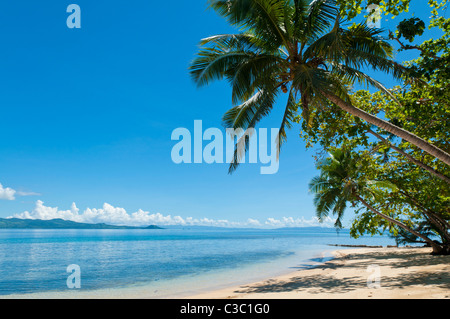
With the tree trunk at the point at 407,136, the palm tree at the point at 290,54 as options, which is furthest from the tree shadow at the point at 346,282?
the palm tree at the point at 290,54

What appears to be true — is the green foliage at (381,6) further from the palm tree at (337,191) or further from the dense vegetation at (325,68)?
Result: the palm tree at (337,191)

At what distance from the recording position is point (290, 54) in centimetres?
754

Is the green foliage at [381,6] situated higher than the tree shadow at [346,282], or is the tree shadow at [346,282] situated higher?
the green foliage at [381,6]

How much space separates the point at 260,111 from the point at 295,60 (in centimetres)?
188

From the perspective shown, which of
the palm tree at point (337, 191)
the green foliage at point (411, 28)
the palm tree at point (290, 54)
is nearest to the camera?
the green foliage at point (411, 28)

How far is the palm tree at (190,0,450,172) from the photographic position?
6.96 m

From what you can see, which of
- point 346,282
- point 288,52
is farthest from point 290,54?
point 346,282

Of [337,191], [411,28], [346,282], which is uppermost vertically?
[411,28]

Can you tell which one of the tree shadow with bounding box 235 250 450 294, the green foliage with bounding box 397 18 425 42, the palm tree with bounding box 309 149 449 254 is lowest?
the tree shadow with bounding box 235 250 450 294

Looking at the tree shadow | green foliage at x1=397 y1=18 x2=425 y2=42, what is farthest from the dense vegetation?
the tree shadow

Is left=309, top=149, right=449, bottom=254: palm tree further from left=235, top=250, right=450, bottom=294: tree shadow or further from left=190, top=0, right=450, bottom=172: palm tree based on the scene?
left=190, top=0, right=450, bottom=172: palm tree

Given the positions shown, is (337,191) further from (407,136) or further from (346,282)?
(407,136)

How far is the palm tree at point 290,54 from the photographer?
6957 millimetres
